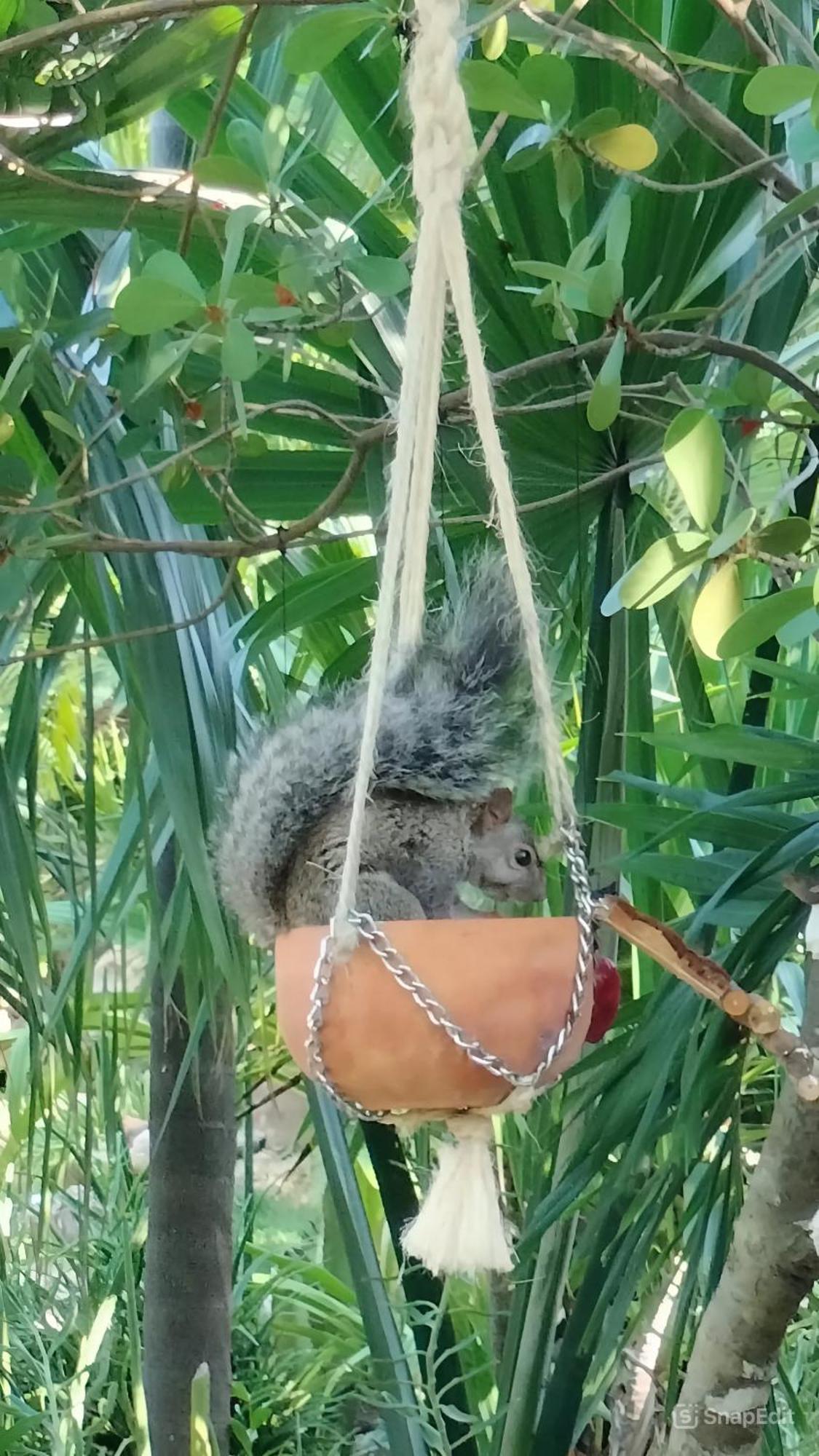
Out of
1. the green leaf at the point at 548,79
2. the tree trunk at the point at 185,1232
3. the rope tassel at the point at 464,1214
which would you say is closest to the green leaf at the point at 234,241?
the green leaf at the point at 548,79

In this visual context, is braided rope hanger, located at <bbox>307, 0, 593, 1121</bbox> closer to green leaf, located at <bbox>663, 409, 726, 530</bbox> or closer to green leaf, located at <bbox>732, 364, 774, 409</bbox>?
green leaf, located at <bbox>663, 409, 726, 530</bbox>

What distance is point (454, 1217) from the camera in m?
0.51

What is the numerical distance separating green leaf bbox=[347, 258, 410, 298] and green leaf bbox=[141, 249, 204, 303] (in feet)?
0.22

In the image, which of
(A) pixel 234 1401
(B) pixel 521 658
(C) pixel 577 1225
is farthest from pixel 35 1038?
(A) pixel 234 1401

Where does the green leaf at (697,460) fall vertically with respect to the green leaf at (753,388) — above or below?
below

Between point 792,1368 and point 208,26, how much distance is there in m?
1.37

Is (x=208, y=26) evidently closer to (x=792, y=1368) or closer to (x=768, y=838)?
(x=768, y=838)

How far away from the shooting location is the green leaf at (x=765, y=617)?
46 cm

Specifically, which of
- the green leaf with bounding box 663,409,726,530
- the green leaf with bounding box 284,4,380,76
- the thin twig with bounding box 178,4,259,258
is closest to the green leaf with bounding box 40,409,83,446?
the thin twig with bounding box 178,4,259,258

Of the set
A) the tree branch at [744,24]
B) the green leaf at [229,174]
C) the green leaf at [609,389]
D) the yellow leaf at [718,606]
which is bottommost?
the yellow leaf at [718,606]

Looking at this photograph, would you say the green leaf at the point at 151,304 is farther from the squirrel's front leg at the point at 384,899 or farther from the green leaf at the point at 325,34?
the squirrel's front leg at the point at 384,899

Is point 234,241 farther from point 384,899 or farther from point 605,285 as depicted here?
point 384,899

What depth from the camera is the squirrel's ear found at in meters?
0.62

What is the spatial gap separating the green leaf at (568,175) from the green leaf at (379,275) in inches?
4.4
